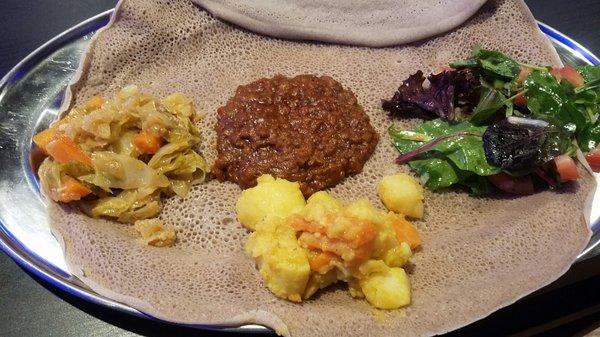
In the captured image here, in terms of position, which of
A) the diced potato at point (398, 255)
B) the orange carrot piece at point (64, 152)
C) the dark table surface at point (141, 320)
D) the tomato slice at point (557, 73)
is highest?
the orange carrot piece at point (64, 152)

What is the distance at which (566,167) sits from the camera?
2314 millimetres

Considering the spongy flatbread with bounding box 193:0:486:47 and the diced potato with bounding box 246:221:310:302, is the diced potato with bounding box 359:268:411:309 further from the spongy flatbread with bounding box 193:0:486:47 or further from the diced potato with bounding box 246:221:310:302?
the spongy flatbread with bounding box 193:0:486:47

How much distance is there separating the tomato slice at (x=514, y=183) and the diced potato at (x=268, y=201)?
95cm

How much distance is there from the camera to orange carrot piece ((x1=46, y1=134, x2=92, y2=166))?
87.7 inches

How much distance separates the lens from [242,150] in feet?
8.09

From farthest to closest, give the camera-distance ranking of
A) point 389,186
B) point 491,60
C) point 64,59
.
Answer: point 64,59
point 491,60
point 389,186

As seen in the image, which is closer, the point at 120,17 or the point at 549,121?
the point at 549,121

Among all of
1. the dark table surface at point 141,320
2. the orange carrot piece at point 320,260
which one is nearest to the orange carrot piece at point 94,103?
the dark table surface at point 141,320

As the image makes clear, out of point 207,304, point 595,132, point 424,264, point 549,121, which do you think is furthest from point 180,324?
point 595,132

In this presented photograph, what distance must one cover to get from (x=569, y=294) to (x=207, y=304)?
5.06 ft

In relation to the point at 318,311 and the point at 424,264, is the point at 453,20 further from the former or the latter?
the point at 318,311

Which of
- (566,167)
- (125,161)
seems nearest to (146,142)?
(125,161)

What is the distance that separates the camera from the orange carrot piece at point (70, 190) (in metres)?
2.16

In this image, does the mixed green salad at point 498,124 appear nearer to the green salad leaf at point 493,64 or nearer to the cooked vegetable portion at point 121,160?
the green salad leaf at point 493,64
